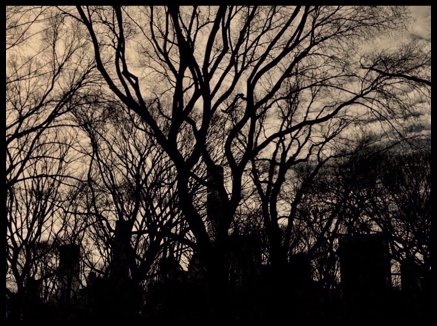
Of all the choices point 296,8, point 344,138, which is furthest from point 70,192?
point 296,8

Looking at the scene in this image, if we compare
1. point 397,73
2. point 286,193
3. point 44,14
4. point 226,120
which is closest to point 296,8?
point 397,73

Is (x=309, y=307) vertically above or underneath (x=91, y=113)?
underneath

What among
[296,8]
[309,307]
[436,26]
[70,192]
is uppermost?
[296,8]

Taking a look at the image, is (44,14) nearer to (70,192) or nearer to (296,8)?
(296,8)

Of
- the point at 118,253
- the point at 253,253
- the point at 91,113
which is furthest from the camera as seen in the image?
the point at 253,253

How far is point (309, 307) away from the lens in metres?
23.3

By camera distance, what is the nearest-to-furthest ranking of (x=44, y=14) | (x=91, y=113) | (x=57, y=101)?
(x=44, y=14) → (x=57, y=101) → (x=91, y=113)

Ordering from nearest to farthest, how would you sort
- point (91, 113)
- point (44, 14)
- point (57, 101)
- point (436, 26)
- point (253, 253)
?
point (436, 26) < point (44, 14) < point (57, 101) < point (91, 113) < point (253, 253)

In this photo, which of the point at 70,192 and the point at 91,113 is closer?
the point at 91,113

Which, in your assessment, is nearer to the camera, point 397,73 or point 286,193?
point 397,73

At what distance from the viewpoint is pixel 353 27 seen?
12062 mm

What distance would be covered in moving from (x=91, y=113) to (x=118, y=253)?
686 centimetres

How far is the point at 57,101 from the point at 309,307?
15.1 m

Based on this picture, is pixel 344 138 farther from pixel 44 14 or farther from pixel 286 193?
pixel 44 14
